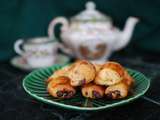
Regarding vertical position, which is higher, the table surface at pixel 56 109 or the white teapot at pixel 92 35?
the white teapot at pixel 92 35

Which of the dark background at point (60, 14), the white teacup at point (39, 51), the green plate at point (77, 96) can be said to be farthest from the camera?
the dark background at point (60, 14)

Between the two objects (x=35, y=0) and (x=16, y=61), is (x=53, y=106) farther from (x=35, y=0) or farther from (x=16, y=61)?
(x=35, y=0)

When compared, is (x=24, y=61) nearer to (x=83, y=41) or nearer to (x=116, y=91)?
(x=83, y=41)

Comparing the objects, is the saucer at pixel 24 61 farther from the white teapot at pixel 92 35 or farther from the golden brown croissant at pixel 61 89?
the golden brown croissant at pixel 61 89

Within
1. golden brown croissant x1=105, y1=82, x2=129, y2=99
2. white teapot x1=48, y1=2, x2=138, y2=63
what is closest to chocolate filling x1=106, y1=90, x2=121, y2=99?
golden brown croissant x1=105, y1=82, x2=129, y2=99

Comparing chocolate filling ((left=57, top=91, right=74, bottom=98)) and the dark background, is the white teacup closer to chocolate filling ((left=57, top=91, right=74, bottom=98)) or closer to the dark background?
the dark background

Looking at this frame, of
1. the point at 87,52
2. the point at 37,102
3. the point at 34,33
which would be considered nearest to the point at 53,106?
the point at 37,102

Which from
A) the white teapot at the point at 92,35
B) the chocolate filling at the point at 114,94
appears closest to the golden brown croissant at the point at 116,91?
the chocolate filling at the point at 114,94
